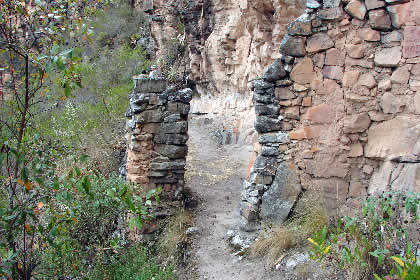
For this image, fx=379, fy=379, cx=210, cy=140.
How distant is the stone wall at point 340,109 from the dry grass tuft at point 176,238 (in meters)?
0.96

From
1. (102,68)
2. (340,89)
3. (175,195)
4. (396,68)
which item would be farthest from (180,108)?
(102,68)

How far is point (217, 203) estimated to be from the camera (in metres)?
6.62

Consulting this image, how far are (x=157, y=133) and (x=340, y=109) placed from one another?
259cm

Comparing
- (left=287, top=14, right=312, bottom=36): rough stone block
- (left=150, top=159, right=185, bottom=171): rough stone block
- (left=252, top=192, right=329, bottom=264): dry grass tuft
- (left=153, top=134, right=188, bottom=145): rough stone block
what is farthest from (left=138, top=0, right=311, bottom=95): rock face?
(left=252, top=192, right=329, bottom=264): dry grass tuft

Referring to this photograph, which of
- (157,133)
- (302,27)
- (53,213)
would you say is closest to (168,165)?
(157,133)

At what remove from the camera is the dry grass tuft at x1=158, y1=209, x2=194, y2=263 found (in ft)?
16.6

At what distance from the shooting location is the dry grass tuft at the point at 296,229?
431 centimetres

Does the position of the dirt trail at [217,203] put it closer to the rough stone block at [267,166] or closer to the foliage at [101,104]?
the rough stone block at [267,166]

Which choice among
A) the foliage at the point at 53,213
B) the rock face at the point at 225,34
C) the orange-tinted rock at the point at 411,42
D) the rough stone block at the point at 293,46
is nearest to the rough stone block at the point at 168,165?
the foliage at the point at 53,213

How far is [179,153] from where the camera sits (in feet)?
18.8

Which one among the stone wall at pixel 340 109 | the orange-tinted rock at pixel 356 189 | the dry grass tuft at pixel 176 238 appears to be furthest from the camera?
the dry grass tuft at pixel 176 238

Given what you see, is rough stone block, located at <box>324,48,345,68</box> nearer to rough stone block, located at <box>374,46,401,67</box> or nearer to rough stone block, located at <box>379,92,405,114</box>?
rough stone block, located at <box>374,46,401,67</box>

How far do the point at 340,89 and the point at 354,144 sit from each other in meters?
0.67

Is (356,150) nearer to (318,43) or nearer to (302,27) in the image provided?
(318,43)
